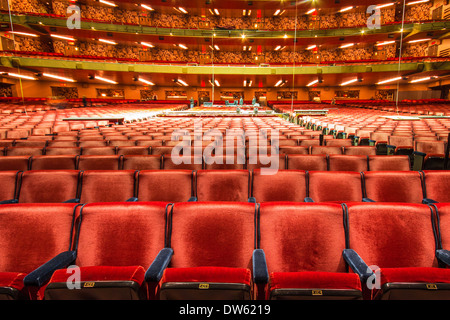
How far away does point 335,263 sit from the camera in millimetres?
1271

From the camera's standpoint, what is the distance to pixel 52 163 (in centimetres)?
253

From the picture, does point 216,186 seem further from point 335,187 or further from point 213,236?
point 335,187

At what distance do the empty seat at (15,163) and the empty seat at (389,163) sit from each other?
11.8ft

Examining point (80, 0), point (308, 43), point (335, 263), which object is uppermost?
point (80, 0)

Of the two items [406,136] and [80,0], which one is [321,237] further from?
[80,0]

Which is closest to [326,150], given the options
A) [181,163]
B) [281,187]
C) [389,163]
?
[389,163]

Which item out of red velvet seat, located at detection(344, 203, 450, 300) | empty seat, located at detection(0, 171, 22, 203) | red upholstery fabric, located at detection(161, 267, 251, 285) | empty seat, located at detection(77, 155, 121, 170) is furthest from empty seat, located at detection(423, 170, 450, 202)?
empty seat, located at detection(0, 171, 22, 203)

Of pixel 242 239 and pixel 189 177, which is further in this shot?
pixel 189 177

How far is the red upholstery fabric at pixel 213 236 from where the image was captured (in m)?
1.30

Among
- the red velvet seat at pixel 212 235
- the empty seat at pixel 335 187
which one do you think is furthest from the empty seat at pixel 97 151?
the empty seat at pixel 335 187

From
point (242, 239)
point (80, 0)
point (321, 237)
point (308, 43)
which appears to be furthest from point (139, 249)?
point (80, 0)

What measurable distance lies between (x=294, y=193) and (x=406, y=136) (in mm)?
3118

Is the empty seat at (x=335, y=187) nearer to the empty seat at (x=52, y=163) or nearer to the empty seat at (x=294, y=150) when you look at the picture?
the empty seat at (x=294, y=150)

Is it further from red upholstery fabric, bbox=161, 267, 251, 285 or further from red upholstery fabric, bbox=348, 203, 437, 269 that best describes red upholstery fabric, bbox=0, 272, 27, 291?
red upholstery fabric, bbox=348, 203, 437, 269
